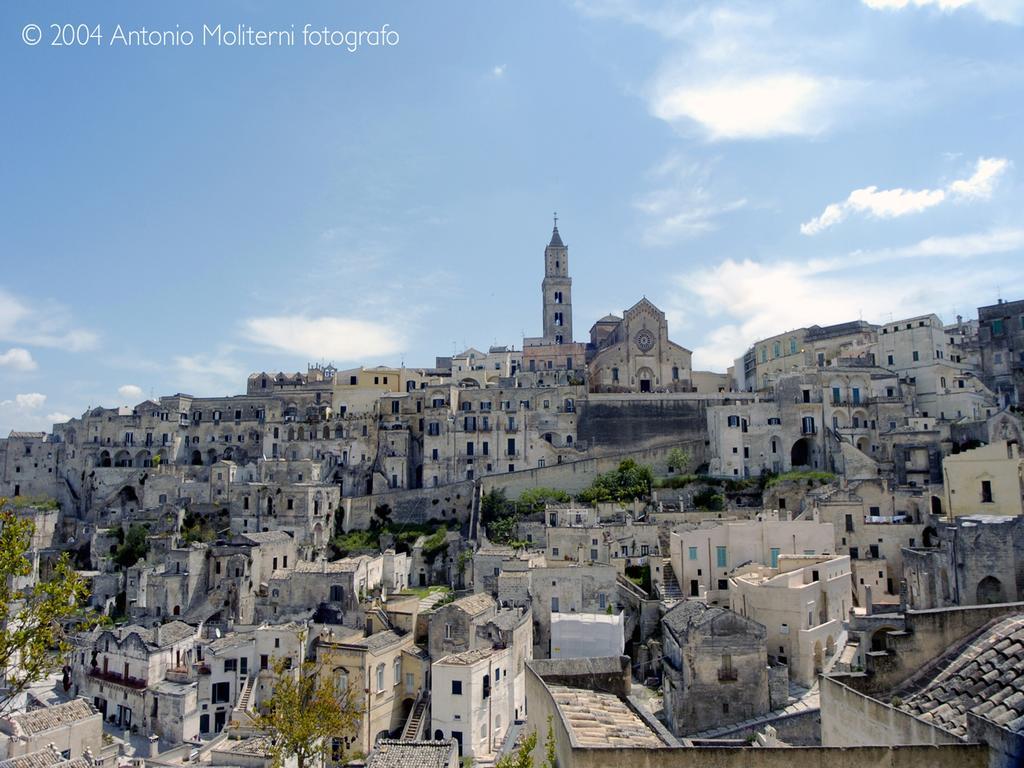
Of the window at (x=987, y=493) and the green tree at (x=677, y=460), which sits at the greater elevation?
the green tree at (x=677, y=460)

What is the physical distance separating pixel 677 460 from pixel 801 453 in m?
8.03

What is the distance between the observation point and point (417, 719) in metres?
31.5

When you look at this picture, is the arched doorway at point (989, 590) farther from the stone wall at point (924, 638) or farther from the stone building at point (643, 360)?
the stone building at point (643, 360)

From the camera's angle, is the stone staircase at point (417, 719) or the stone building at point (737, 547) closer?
the stone staircase at point (417, 719)

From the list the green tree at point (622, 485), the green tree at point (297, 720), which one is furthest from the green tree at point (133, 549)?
the green tree at point (297, 720)

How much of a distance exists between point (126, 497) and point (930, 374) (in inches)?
2342

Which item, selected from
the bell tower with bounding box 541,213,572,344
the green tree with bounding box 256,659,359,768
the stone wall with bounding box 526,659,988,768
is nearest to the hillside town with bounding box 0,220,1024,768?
the stone wall with bounding box 526,659,988,768

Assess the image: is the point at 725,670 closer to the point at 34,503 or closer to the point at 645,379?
the point at 645,379

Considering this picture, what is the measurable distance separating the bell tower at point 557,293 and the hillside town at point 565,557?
717 centimetres

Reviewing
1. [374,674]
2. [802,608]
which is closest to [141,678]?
[374,674]

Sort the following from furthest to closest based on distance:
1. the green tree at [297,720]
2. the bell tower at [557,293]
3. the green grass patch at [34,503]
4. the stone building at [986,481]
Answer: the bell tower at [557,293] < the green grass patch at [34,503] < the stone building at [986,481] < the green tree at [297,720]

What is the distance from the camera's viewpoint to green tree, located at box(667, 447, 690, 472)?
5416 cm

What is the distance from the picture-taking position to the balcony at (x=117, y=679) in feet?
120

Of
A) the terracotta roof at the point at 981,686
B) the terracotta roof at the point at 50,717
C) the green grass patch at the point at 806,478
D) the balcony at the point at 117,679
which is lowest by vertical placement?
the balcony at the point at 117,679
